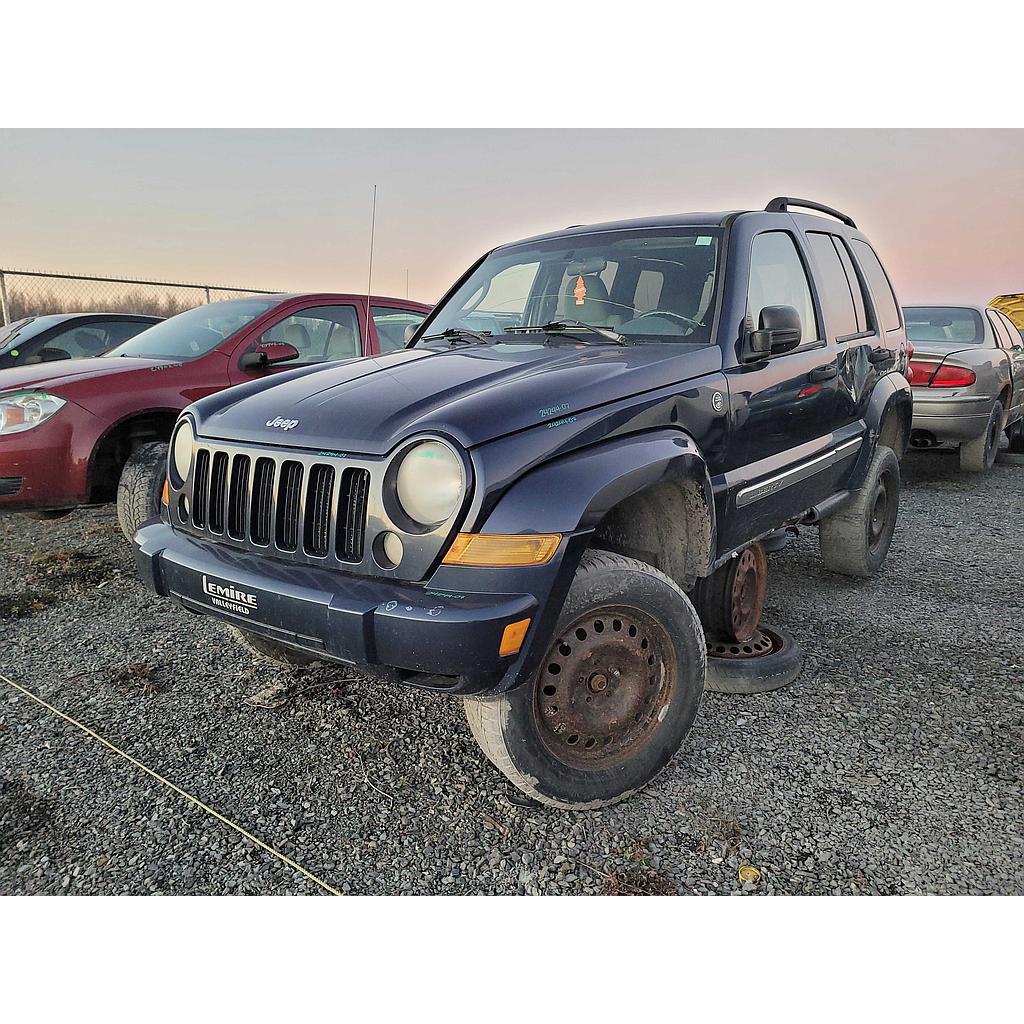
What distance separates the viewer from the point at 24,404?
449 centimetres

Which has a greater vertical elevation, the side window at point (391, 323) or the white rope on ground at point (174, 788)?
the side window at point (391, 323)

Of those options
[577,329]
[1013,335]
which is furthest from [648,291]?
[1013,335]

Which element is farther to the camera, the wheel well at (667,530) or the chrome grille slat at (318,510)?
the wheel well at (667,530)

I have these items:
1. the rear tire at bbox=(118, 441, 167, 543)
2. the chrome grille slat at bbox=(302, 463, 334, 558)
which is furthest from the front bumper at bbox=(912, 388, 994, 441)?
the chrome grille slat at bbox=(302, 463, 334, 558)

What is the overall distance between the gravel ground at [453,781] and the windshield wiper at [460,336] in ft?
5.20

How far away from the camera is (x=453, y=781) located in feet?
8.91

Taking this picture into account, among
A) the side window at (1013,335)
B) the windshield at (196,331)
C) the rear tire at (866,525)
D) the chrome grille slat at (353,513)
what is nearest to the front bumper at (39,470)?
the windshield at (196,331)

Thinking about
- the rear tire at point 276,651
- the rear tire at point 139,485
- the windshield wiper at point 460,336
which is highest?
the windshield wiper at point 460,336

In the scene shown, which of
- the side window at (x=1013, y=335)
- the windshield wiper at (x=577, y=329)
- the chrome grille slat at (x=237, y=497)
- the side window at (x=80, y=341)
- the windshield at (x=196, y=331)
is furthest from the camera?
the side window at (x=1013, y=335)

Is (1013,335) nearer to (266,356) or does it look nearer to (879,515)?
(879,515)

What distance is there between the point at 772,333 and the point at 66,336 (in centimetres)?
738

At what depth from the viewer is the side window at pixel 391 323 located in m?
6.10

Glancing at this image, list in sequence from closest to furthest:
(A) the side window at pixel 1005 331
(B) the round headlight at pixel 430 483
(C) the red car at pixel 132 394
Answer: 1. (B) the round headlight at pixel 430 483
2. (C) the red car at pixel 132 394
3. (A) the side window at pixel 1005 331

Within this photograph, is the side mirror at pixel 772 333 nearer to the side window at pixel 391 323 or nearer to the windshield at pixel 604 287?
the windshield at pixel 604 287
